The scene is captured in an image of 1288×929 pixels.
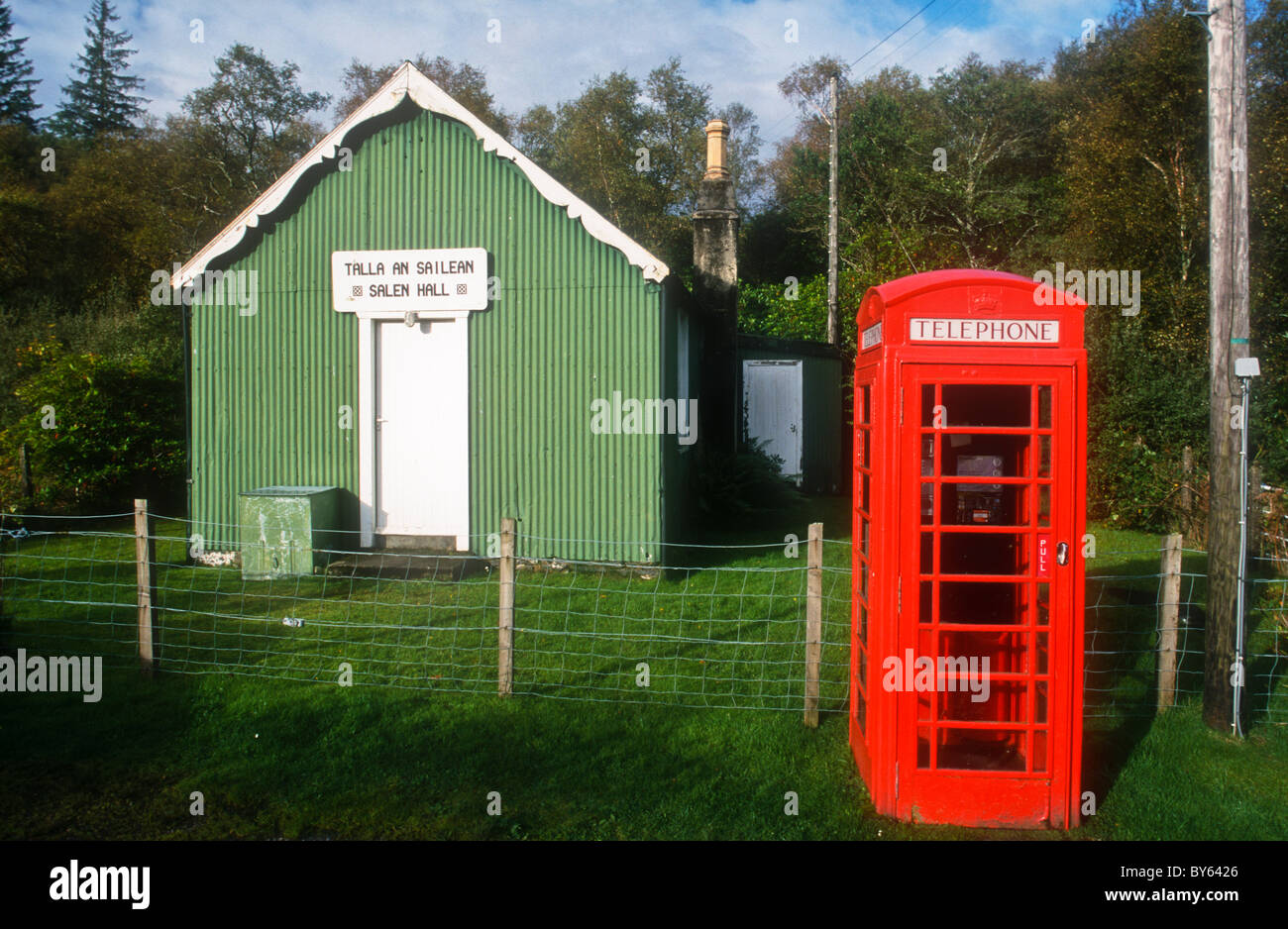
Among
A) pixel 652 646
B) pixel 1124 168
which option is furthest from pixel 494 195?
pixel 1124 168

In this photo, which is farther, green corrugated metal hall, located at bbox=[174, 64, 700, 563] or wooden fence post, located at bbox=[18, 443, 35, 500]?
wooden fence post, located at bbox=[18, 443, 35, 500]

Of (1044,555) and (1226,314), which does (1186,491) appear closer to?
(1226,314)

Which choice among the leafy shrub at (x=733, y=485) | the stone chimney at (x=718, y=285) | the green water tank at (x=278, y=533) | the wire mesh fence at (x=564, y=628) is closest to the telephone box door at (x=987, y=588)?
the wire mesh fence at (x=564, y=628)

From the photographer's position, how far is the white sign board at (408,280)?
1127 centimetres

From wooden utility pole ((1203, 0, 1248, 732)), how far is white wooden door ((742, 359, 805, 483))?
1267 centimetres

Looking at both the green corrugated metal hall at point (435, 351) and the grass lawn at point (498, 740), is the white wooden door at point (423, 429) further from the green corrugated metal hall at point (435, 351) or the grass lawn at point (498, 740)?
the grass lawn at point (498, 740)

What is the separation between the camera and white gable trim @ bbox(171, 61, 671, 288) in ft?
35.6

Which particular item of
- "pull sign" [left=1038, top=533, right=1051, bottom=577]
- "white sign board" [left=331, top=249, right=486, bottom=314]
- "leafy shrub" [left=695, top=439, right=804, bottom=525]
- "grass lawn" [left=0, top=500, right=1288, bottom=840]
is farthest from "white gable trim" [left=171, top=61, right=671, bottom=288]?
"pull sign" [left=1038, top=533, right=1051, bottom=577]

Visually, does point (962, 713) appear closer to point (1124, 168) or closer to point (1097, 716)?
point (1097, 716)

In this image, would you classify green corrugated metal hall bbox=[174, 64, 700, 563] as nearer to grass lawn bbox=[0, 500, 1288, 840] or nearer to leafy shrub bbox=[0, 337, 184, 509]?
grass lawn bbox=[0, 500, 1288, 840]

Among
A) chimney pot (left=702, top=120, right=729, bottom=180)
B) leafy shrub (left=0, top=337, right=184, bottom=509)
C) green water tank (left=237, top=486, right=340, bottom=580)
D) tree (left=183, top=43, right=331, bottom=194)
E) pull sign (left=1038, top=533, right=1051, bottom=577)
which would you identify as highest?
tree (left=183, top=43, right=331, bottom=194)

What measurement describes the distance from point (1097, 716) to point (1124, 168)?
47.7 feet

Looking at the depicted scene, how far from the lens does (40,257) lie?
82.4ft

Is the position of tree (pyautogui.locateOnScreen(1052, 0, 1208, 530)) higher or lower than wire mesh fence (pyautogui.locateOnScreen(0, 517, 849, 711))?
higher
